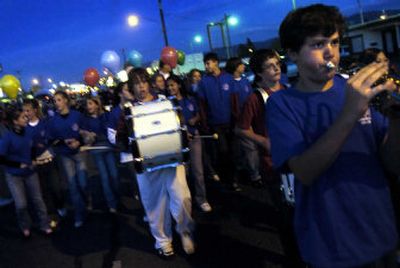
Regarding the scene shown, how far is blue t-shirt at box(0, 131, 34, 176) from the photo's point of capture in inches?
229

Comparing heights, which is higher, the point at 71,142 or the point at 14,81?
the point at 14,81

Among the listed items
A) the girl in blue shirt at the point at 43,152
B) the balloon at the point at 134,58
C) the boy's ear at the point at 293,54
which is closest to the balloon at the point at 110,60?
the balloon at the point at 134,58

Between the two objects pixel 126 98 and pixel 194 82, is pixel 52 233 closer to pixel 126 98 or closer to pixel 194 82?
pixel 126 98

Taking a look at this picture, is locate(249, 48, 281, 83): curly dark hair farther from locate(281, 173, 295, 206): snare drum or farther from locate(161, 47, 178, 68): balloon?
locate(161, 47, 178, 68): balloon

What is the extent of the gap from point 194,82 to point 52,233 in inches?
180

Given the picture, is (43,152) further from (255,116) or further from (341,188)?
(341,188)

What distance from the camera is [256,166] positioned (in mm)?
6852

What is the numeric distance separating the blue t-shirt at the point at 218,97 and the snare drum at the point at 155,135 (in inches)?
110

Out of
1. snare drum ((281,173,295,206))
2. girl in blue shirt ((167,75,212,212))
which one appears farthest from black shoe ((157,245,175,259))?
snare drum ((281,173,295,206))

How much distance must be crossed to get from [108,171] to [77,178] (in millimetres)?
455

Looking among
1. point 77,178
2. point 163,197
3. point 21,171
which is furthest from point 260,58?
point 21,171

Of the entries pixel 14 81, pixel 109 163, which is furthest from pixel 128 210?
pixel 14 81

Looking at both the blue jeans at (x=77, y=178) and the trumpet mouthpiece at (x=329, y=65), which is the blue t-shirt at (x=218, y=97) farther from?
the trumpet mouthpiece at (x=329, y=65)

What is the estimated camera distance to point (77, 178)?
633cm
